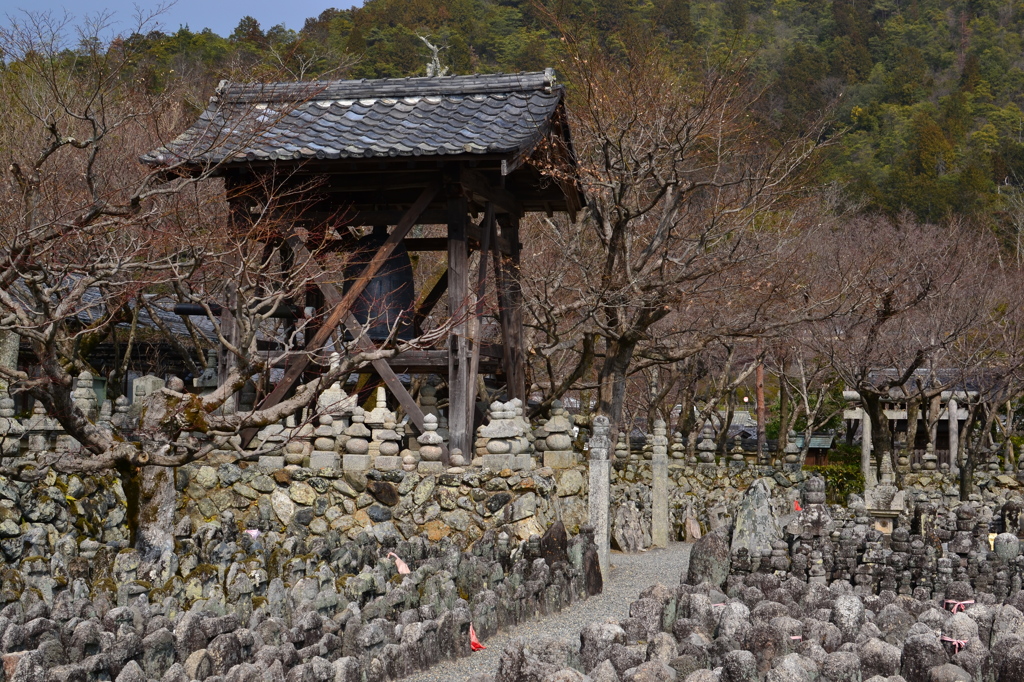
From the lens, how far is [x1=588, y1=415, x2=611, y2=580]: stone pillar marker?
11562 mm

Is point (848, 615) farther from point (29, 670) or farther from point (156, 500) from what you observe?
point (156, 500)

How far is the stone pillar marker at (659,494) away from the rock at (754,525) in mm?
5879

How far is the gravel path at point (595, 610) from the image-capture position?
7.44 m

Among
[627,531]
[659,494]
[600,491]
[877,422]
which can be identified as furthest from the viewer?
[877,422]

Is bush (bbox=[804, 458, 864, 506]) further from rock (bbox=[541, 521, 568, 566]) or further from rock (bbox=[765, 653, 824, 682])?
rock (bbox=[765, 653, 824, 682])

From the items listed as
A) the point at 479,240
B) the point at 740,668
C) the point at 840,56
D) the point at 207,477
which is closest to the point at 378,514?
the point at 207,477

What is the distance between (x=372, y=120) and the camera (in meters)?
11.9

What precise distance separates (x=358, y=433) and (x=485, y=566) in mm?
2628

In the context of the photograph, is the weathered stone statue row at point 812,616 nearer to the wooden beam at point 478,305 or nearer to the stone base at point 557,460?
the stone base at point 557,460

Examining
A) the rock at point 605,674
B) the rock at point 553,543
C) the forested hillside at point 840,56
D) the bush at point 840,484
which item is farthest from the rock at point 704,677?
the forested hillside at point 840,56

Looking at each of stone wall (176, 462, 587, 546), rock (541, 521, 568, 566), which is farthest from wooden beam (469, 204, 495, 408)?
rock (541, 521, 568, 566)

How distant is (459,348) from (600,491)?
92.2 inches

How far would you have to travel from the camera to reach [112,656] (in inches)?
229

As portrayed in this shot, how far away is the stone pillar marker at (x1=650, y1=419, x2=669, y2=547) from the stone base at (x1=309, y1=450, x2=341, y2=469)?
23.3 feet
